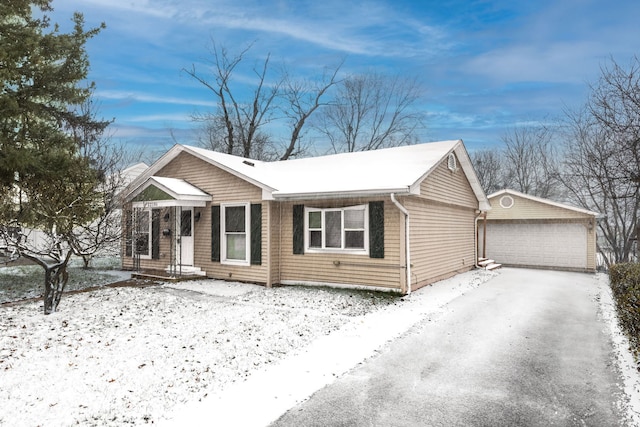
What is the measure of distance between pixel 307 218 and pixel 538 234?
13119 mm

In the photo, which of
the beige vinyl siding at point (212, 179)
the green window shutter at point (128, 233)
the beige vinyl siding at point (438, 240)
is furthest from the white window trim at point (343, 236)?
the green window shutter at point (128, 233)

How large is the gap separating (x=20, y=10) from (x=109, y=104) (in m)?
12.5

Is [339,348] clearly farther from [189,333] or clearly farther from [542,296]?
[542,296]

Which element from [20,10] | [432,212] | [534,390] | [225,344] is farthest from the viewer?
[432,212]

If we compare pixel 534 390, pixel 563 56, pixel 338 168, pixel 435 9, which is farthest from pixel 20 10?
pixel 563 56

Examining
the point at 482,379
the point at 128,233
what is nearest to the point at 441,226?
the point at 482,379

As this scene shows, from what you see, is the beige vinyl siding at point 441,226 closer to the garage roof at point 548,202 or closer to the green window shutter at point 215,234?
the garage roof at point 548,202

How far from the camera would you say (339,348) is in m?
6.08

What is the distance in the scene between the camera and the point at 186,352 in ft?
18.7

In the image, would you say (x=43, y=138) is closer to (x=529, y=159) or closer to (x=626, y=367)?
(x=626, y=367)

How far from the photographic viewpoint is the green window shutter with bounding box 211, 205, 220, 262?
40.5ft

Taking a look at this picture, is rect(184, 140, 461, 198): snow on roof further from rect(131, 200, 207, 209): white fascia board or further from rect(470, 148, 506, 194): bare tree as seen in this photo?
rect(470, 148, 506, 194): bare tree

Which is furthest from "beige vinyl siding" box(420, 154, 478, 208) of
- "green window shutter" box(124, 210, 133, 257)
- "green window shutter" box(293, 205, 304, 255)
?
"green window shutter" box(124, 210, 133, 257)

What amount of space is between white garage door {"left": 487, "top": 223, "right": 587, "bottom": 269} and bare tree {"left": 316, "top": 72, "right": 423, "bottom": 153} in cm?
1220
